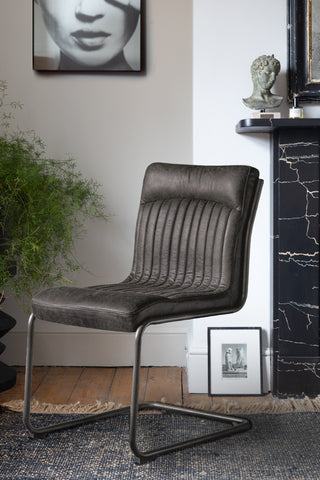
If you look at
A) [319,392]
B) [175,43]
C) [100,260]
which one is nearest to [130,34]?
[175,43]

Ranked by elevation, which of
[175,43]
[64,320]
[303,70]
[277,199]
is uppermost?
[175,43]

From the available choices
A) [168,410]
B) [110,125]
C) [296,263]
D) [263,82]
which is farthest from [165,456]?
[110,125]

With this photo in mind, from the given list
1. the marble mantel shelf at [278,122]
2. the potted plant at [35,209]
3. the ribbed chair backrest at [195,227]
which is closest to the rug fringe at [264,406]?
the ribbed chair backrest at [195,227]

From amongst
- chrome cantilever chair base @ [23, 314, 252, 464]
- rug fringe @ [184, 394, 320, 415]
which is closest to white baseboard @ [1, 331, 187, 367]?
rug fringe @ [184, 394, 320, 415]

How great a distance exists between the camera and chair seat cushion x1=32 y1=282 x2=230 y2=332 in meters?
1.91

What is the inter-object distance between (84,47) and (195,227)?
118 centimetres

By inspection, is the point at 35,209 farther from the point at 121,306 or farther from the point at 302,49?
the point at 302,49

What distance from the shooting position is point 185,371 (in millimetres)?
3066

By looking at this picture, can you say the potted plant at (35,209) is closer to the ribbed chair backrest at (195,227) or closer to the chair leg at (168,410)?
the ribbed chair backrest at (195,227)

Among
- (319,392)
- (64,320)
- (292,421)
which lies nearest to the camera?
(64,320)

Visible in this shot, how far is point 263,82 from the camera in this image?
2.62 m

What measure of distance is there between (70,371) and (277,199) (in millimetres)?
1198

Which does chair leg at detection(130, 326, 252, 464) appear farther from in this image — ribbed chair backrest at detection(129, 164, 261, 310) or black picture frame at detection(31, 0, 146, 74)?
black picture frame at detection(31, 0, 146, 74)

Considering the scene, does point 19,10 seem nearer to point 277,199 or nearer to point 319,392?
point 277,199
